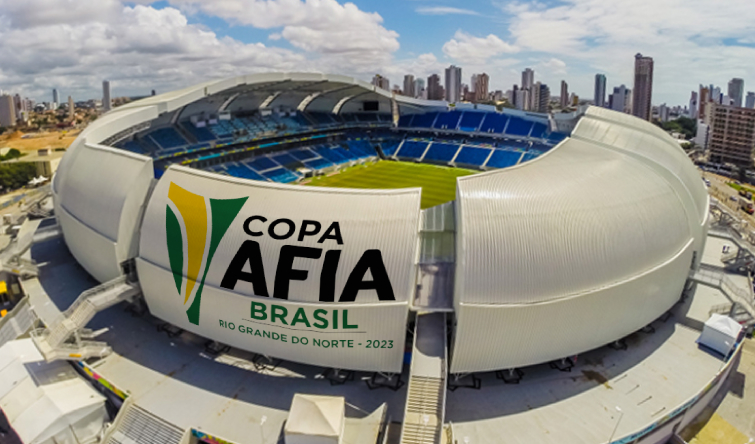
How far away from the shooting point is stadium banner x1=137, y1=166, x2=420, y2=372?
15969mm

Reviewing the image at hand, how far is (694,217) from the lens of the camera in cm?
2183

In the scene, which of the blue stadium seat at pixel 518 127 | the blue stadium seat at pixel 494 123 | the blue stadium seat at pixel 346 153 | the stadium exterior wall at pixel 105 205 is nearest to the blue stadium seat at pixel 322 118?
the blue stadium seat at pixel 346 153

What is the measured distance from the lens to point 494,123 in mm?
57750

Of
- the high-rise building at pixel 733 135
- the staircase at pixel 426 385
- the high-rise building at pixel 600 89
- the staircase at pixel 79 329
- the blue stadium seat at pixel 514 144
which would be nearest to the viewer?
the staircase at pixel 426 385

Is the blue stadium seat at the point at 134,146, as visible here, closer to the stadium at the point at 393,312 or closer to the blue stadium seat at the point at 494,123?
the stadium at the point at 393,312

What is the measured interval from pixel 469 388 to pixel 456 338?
2.74 metres

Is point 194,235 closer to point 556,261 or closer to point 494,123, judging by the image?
point 556,261

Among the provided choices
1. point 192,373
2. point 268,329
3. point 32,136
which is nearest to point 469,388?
point 268,329

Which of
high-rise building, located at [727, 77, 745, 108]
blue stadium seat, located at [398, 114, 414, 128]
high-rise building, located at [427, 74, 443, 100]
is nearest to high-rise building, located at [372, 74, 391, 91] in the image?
high-rise building, located at [427, 74, 443, 100]

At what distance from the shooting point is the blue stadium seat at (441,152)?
56.0 meters

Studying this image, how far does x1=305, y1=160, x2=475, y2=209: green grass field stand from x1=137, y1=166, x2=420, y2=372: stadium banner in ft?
83.0

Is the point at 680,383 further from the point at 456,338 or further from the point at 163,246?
the point at 163,246

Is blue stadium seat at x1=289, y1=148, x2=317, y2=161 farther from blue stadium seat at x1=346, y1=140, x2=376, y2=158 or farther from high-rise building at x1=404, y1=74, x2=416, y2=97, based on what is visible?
high-rise building at x1=404, y1=74, x2=416, y2=97

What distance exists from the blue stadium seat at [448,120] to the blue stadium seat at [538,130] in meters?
10.5
